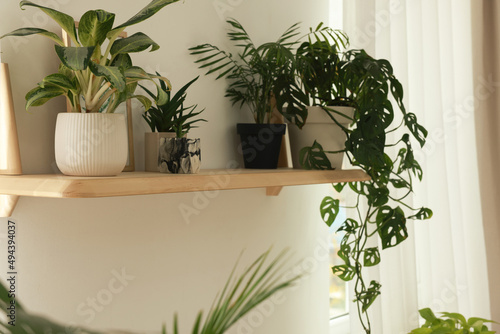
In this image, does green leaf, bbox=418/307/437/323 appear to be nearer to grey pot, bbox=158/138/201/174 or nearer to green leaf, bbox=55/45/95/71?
grey pot, bbox=158/138/201/174

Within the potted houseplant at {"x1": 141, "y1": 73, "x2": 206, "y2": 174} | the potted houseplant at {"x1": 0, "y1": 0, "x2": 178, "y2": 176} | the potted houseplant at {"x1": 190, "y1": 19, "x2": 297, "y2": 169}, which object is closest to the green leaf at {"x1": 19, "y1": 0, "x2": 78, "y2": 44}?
the potted houseplant at {"x1": 0, "y1": 0, "x2": 178, "y2": 176}

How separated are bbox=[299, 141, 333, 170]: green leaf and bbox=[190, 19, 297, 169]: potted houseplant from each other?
7cm

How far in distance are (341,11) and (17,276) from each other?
4.77ft

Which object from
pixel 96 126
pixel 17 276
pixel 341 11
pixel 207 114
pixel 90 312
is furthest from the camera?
pixel 341 11

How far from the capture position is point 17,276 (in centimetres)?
104

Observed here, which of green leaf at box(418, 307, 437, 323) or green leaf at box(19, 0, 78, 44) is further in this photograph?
green leaf at box(418, 307, 437, 323)

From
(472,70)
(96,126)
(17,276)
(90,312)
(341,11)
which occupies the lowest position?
(90,312)

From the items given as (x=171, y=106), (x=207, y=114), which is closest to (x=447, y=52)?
(x=207, y=114)

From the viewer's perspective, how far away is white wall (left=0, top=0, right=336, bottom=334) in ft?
3.51

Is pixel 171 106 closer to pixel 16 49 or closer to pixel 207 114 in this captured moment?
pixel 207 114

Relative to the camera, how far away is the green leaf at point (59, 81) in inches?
36.8

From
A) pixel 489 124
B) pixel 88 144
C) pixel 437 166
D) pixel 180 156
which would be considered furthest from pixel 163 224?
pixel 489 124

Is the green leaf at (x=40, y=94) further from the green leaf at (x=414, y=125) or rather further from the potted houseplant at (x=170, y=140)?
the green leaf at (x=414, y=125)

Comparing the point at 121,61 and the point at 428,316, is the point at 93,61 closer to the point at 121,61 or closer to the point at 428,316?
the point at 121,61
